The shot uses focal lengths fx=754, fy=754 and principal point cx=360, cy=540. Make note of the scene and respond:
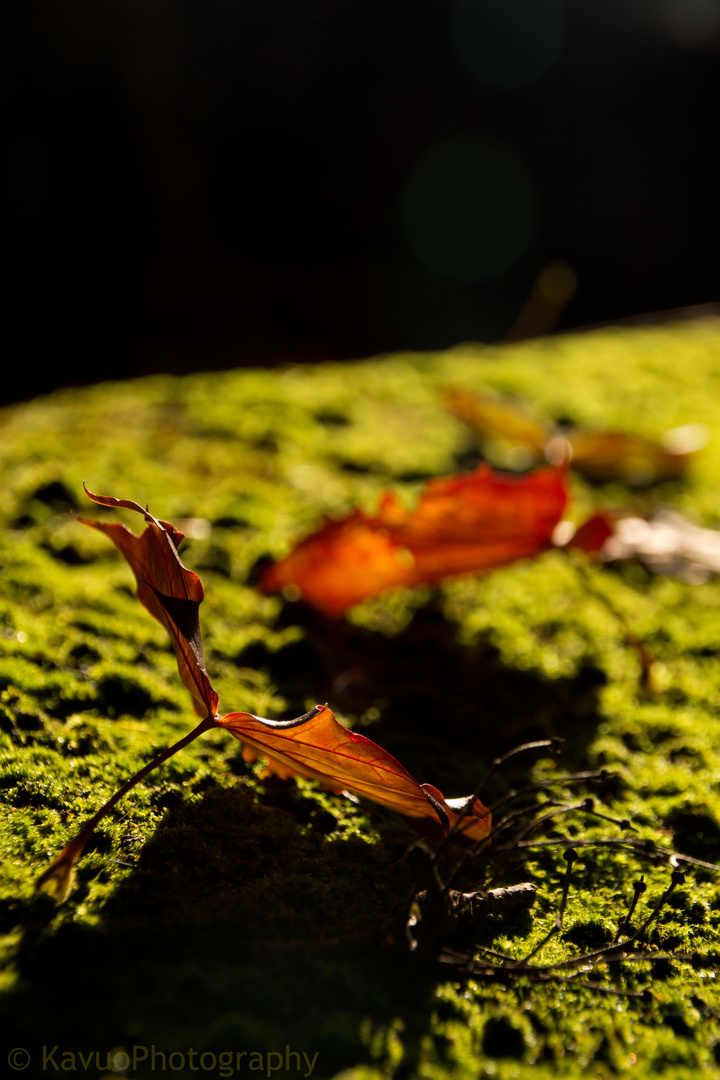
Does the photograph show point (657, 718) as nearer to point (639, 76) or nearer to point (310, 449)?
point (310, 449)

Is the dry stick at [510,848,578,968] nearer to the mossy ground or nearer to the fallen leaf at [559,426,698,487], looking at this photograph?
the mossy ground

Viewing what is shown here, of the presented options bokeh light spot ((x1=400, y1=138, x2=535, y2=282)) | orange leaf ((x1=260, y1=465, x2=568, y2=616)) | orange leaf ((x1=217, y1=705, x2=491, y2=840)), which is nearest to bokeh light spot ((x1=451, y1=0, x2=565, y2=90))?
bokeh light spot ((x1=400, y1=138, x2=535, y2=282))

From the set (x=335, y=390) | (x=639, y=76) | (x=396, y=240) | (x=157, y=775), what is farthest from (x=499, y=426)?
(x=639, y=76)

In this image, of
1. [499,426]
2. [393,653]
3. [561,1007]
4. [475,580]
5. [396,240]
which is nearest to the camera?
[561,1007]

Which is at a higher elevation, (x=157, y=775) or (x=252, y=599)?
(x=157, y=775)

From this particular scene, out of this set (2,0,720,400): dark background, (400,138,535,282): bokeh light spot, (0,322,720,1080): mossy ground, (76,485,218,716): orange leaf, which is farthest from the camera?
(400,138,535,282): bokeh light spot

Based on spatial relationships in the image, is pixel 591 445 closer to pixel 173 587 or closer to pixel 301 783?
pixel 301 783

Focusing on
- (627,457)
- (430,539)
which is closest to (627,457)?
(627,457)
